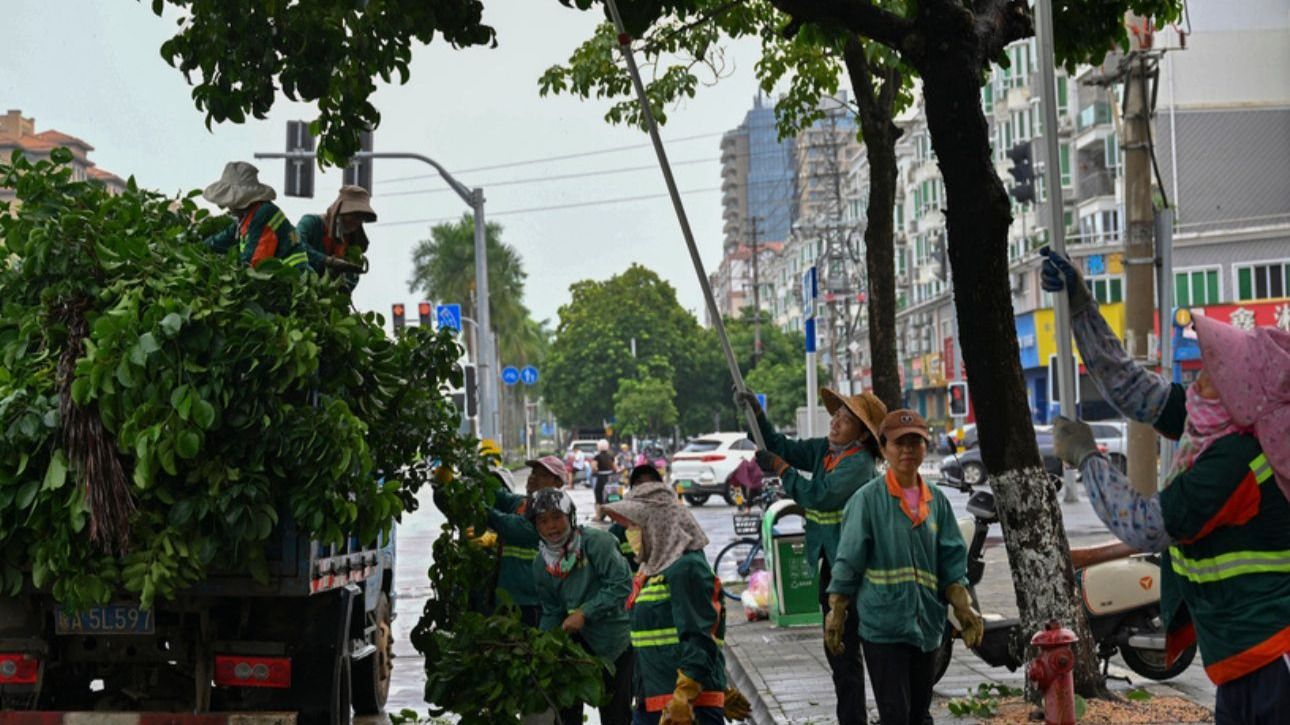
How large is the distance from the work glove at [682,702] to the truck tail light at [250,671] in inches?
77.0

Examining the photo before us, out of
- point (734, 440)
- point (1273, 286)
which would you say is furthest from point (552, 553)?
point (1273, 286)

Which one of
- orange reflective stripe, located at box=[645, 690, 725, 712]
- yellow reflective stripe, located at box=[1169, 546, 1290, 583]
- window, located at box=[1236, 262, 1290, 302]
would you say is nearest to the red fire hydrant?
yellow reflective stripe, located at box=[1169, 546, 1290, 583]

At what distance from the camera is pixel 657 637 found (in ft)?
22.4

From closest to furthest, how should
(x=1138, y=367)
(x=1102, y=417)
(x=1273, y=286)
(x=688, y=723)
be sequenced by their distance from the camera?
(x=1138, y=367)
(x=688, y=723)
(x=1102, y=417)
(x=1273, y=286)

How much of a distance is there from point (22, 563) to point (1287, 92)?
53179 mm

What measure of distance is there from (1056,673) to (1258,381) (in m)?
1.29

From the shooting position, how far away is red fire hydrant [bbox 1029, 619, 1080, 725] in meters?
5.00

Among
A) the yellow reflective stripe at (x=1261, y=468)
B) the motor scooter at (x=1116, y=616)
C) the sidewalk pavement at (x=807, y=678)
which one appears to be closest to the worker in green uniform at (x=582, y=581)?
the sidewalk pavement at (x=807, y=678)

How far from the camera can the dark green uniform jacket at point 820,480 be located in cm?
811

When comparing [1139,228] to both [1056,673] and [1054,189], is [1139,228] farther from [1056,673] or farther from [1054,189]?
[1056,673]

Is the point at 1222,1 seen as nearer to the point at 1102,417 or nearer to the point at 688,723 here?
the point at 1102,417

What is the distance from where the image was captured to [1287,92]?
5375cm

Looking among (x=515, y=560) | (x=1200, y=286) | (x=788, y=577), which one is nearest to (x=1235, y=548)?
(x=515, y=560)

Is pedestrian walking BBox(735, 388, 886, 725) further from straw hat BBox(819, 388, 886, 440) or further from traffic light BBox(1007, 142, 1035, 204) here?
traffic light BBox(1007, 142, 1035, 204)
